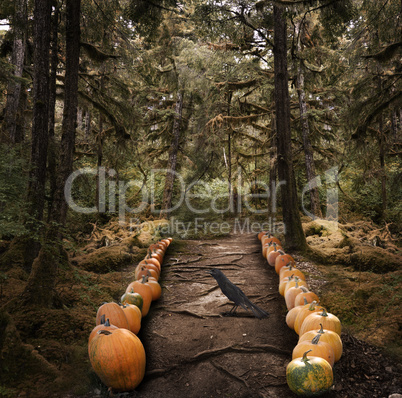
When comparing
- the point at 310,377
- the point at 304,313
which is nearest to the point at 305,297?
the point at 304,313

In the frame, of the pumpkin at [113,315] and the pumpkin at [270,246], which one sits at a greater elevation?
the pumpkin at [270,246]

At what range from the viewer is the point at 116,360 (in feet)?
8.51

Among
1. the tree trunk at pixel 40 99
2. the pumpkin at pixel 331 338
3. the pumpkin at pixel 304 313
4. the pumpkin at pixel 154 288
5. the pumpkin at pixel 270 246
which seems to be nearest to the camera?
the pumpkin at pixel 331 338

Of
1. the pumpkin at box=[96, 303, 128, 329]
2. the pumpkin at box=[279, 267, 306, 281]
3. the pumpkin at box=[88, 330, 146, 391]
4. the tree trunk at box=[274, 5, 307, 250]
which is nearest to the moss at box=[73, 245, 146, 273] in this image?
the pumpkin at box=[96, 303, 128, 329]

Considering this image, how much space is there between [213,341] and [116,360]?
132 centimetres

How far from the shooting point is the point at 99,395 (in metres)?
2.57

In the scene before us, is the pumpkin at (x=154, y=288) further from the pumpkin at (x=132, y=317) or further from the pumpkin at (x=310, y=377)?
the pumpkin at (x=310, y=377)

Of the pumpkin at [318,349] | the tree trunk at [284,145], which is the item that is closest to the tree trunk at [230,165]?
the tree trunk at [284,145]

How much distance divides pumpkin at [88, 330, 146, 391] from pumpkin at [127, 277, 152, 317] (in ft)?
5.06

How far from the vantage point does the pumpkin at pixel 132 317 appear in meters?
3.58

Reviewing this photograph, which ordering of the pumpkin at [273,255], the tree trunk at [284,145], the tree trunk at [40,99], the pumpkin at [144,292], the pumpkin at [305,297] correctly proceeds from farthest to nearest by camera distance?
the tree trunk at [284,145], the pumpkin at [273,255], the tree trunk at [40,99], the pumpkin at [144,292], the pumpkin at [305,297]

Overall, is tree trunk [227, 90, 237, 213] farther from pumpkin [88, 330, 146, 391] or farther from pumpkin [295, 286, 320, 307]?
pumpkin [88, 330, 146, 391]

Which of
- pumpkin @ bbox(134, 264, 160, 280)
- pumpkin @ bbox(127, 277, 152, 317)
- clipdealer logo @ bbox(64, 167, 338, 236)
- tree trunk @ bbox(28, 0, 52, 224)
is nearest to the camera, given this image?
pumpkin @ bbox(127, 277, 152, 317)

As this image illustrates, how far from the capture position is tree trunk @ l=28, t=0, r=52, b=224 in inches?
175
